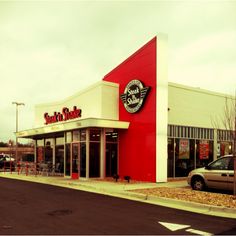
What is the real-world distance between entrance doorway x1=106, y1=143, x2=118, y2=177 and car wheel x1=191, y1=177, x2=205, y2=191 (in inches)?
276

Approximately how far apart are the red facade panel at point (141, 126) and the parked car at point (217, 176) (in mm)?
3424

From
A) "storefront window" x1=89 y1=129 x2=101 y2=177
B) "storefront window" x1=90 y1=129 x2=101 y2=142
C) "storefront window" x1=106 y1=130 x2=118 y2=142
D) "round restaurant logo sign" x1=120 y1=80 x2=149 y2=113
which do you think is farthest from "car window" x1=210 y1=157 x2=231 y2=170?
"storefront window" x1=90 y1=129 x2=101 y2=142

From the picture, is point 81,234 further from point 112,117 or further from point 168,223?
point 112,117

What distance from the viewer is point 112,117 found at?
21.0 meters

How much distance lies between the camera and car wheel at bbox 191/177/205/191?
1455 centimetres

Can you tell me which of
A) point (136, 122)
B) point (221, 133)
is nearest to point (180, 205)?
point (136, 122)

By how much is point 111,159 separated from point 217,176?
8416 millimetres

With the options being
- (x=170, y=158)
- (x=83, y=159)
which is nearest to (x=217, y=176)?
(x=170, y=158)

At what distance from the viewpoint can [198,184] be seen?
14727mm

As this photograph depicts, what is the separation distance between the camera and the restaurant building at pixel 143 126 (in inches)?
711

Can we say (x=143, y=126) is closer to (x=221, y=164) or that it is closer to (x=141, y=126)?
(x=141, y=126)

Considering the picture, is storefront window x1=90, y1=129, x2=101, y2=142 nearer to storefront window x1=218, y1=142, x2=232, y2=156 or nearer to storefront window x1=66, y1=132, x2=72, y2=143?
storefront window x1=66, y1=132, x2=72, y2=143

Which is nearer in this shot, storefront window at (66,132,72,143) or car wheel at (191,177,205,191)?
car wheel at (191,177,205,191)

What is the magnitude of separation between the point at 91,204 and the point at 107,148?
9.66 meters
